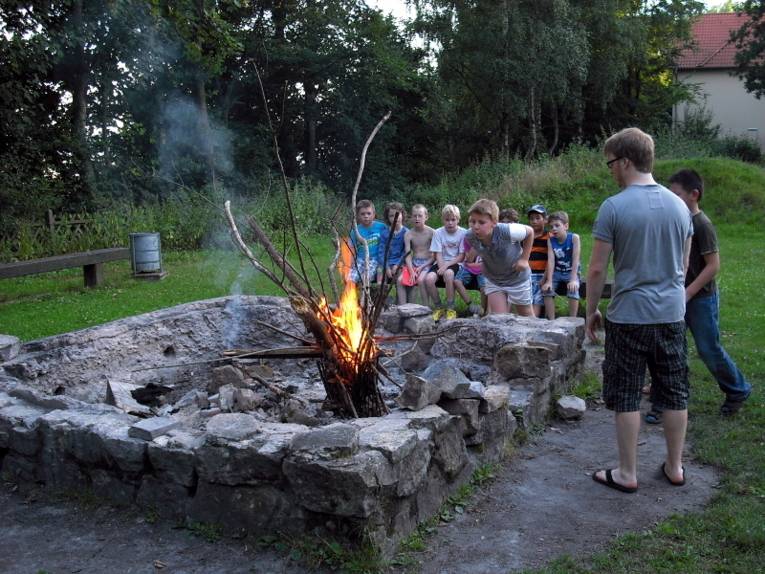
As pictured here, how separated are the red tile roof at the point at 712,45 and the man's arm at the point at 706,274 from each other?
98.8ft

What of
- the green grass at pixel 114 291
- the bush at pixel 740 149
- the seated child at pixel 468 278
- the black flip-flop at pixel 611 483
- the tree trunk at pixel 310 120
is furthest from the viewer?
the tree trunk at pixel 310 120

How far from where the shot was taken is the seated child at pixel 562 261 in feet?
23.2

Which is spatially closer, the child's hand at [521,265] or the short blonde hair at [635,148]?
the short blonde hair at [635,148]

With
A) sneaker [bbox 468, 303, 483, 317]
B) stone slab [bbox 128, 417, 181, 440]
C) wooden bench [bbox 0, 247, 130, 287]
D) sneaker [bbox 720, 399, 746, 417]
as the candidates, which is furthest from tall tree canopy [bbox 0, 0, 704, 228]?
sneaker [bbox 720, 399, 746, 417]

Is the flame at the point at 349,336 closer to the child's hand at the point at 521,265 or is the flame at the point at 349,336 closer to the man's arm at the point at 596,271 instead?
the man's arm at the point at 596,271

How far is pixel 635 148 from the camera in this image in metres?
3.71

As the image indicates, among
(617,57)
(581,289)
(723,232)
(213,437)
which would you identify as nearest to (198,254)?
(581,289)

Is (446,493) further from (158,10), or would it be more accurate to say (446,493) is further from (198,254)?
(198,254)

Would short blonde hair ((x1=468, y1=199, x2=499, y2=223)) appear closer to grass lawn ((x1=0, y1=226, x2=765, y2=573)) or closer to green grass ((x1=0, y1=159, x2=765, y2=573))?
green grass ((x1=0, y1=159, x2=765, y2=573))

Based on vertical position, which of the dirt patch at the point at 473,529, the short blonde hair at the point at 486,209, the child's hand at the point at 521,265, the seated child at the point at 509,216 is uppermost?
the short blonde hair at the point at 486,209

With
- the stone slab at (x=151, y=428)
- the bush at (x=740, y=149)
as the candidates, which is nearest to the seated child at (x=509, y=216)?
the stone slab at (x=151, y=428)

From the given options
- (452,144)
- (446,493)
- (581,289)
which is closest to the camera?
(446,493)

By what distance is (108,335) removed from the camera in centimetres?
569

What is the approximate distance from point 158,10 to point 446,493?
23.3 ft
